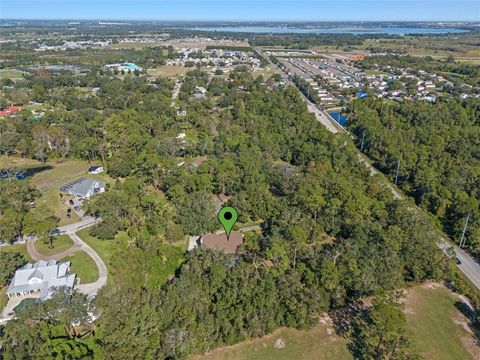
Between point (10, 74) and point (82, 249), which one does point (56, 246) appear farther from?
point (10, 74)

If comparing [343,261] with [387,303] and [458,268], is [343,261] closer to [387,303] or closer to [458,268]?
[387,303]

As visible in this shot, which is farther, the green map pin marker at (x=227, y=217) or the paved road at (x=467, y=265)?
the green map pin marker at (x=227, y=217)

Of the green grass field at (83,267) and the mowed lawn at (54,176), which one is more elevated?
the green grass field at (83,267)

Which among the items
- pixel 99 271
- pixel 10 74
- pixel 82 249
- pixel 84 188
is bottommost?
pixel 82 249

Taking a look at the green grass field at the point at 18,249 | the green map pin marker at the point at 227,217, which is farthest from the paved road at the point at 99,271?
the green map pin marker at the point at 227,217

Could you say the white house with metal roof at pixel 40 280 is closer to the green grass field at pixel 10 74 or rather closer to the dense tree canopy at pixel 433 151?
the dense tree canopy at pixel 433 151

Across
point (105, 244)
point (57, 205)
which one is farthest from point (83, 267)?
point (57, 205)

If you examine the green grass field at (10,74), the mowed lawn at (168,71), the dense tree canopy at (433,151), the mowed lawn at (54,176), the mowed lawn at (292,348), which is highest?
the dense tree canopy at (433,151)
